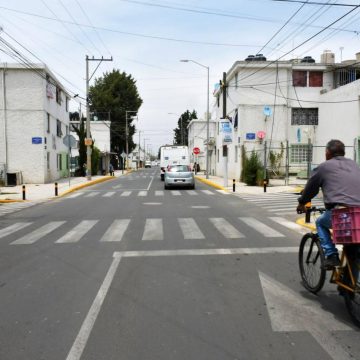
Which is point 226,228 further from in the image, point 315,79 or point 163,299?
point 315,79

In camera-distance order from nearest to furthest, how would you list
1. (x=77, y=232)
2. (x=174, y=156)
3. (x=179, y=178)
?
(x=77, y=232) < (x=179, y=178) < (x=174, y=156)

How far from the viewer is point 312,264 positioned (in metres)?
5.61

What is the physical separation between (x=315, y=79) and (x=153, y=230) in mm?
27925

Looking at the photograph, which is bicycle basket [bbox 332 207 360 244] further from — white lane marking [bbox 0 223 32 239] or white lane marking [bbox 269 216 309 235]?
white lane marking [bbox 0 223 32 239]

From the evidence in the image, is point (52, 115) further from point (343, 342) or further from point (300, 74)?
point (343, 342)

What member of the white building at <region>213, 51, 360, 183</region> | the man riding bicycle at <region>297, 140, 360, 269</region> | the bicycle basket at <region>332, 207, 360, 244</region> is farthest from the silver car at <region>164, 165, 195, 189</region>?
the bicycle basket at <region>332, 207, 360, 244</region>

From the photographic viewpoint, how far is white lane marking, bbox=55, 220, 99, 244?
9352mm

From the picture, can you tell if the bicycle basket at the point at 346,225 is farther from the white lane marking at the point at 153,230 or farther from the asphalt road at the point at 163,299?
the white lane marking at the point at 153,230

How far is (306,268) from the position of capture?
581 centimetres

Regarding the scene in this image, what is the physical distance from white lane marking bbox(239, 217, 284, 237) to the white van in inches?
926

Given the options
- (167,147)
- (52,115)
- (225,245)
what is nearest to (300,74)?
(167,147)

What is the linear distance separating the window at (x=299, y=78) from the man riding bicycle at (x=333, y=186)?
30948 mm

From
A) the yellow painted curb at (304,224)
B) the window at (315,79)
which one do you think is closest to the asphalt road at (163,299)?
the yellow painted curb at (304,224)

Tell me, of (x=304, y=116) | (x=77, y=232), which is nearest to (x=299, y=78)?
(x=304, y=116)
